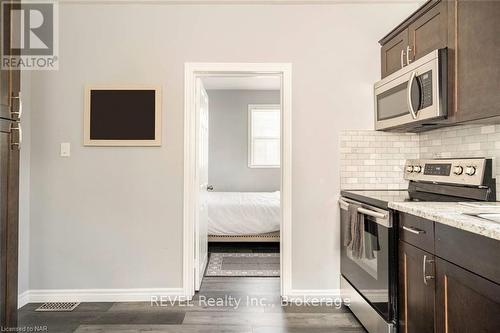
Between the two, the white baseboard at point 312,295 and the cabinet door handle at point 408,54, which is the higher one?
the cabinet door handle at point 408,54

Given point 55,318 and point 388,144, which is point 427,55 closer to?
point 388,144

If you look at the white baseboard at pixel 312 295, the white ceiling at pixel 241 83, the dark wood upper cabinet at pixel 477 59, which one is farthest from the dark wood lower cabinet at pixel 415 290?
the white ceiling at pixel 241 83

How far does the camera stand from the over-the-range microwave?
1.81 m

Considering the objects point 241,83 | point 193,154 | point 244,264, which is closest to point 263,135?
point 241,83

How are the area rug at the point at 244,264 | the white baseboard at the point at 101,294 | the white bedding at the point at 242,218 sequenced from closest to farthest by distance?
the white baseboard at the point at 101,294 → the area rug at the point at 244,264 → the white bedding at the point at 242,218

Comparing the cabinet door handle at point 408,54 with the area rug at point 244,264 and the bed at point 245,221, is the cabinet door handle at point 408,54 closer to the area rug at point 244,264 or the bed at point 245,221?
the area rug at point 244,264

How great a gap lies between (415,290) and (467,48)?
4.10 feet

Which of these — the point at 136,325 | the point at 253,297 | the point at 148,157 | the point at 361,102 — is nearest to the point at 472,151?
the point at 361,102

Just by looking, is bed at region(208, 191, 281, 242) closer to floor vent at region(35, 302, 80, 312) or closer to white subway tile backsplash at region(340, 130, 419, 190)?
white subway tile backsplash at region(340, 130, 419, 190)

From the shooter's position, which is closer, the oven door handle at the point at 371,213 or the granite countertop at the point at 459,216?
the granite countertop at the point at 459,216

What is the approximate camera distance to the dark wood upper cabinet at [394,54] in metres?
2.25

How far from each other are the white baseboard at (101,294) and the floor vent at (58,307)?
3cm

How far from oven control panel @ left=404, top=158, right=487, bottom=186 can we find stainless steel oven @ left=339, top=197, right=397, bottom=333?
524mm

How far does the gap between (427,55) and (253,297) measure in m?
2.16
